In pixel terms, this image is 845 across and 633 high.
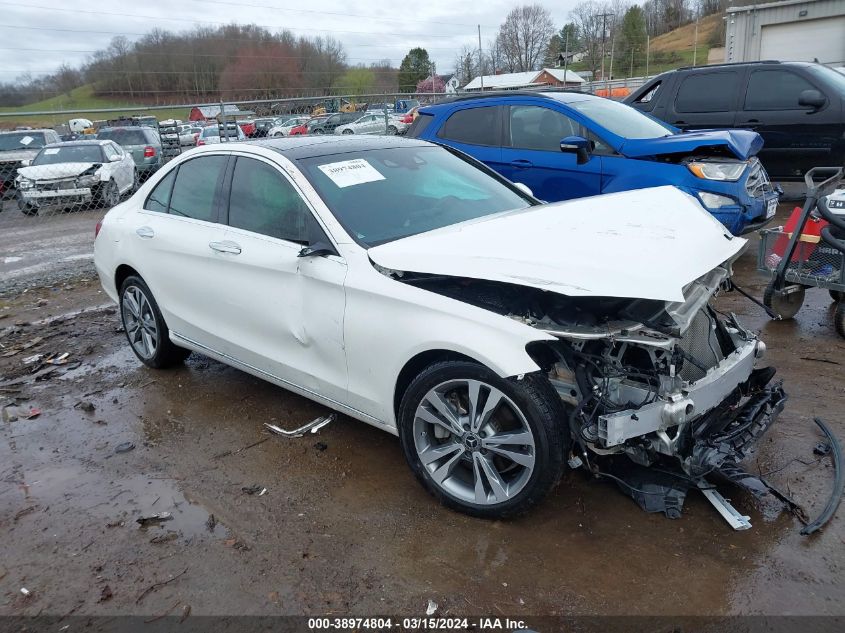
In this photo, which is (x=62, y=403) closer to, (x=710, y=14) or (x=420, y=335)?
(x=420, y=335)

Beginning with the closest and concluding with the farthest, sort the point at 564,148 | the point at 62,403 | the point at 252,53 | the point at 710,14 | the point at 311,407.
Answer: the point at 311,407, the point at 62,403, the point at 564,148, the point at 252,53, the point at 710,14

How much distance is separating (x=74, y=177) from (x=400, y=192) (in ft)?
36.1

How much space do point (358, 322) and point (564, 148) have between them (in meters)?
4.00

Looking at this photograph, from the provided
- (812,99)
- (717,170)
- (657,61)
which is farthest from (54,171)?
(657,61)

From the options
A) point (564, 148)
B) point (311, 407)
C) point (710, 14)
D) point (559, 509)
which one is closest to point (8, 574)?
point (311, 407)

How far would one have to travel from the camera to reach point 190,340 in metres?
4.54

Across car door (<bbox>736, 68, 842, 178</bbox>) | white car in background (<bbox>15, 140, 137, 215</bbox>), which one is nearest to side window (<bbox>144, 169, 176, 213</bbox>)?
car door (<bbox>736, 68, 842, 178</bbox>)

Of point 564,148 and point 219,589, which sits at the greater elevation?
point 564,148

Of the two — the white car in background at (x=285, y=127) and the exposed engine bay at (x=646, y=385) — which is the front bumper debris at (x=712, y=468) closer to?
the exposed engine bay at (x=646, y=385)

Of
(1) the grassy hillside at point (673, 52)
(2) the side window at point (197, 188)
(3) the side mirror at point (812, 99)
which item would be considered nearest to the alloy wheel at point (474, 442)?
(2) the side window at point (197, 188)

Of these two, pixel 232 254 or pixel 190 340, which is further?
pixel 190 340

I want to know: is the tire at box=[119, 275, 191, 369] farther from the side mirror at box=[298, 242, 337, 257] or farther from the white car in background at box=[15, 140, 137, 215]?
the white car in background at box=[15, 140, 137, 215]

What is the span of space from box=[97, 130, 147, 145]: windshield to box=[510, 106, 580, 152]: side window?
1432cm

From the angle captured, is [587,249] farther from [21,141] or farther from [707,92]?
[21,141]
